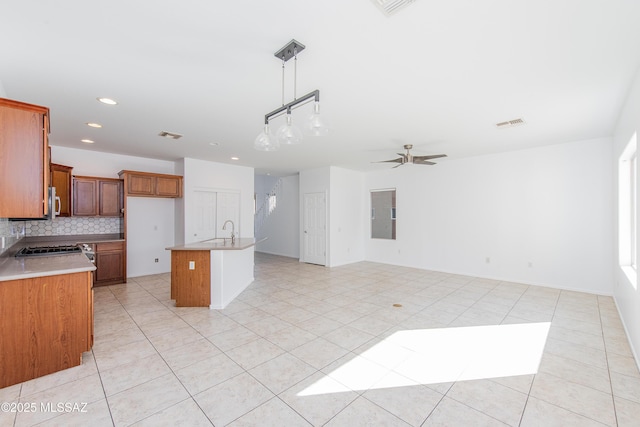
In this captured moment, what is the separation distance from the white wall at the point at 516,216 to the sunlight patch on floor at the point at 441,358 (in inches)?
96.3

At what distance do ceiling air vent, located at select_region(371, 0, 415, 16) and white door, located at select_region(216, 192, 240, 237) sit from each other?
5995 mm

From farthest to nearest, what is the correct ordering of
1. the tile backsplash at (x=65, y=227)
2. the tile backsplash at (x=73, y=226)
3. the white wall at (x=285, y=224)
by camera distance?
the white wall at (x=285, y=224) → the tile backsplash at (x=73, y=226) → the tile backsplash at (x=65, y=227)

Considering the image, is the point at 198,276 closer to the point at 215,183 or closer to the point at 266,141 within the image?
the point at 266,141

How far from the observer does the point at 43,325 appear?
7.85 feet

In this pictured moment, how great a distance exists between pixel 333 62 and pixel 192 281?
3572 millimetres

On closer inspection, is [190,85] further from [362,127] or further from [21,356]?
[21,356]

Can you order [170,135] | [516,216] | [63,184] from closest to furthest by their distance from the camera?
[170,135] < [63,184] < [516,216]

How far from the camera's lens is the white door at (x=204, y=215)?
21.1ft

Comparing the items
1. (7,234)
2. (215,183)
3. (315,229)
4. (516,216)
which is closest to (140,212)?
(215,183)

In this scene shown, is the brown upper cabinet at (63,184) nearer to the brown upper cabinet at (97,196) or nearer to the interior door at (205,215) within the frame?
the brown upper cabinet at (97,196)

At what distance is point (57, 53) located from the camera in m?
2.24

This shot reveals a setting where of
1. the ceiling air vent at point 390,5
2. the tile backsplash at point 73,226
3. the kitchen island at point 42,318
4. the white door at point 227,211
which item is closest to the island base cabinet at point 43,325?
the kitchen island at point 42,318

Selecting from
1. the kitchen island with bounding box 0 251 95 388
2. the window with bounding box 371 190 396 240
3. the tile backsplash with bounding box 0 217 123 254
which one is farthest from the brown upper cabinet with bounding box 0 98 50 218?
the window with bounding box 371 190 396 240

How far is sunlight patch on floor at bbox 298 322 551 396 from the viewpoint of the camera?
2361 mm
